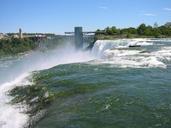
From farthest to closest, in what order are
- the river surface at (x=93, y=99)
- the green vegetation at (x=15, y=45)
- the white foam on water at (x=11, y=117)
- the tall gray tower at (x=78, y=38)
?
the green vegetation at (x=15, y=45), the tall gray tower at (x=78, y=38), the white foam on water at (x=11, y=117), the river surface at (x=93, y=99)

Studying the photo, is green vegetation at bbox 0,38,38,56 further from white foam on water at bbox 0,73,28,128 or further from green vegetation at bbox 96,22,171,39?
white foam on water at bbox 0,73,28,128

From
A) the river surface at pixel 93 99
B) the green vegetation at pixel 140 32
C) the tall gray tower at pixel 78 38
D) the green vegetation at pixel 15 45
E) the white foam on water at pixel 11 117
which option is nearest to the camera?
the river surface at pixel 93 99

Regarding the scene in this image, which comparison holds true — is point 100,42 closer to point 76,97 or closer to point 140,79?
point 140,79

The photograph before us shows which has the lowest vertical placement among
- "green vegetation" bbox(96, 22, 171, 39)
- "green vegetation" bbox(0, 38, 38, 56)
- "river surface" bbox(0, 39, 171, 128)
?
"green vegetation" bbox(0, 38, 38, 56)

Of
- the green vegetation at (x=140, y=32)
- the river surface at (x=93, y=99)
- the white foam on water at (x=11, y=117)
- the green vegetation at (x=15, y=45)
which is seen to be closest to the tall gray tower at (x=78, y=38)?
the green vegetation at (x=140, y=32)

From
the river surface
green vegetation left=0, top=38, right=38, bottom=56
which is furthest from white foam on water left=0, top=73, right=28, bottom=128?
green vegetation left=0, top=38, right=38, bottom=56

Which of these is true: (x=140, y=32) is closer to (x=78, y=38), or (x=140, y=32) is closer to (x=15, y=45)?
(x=78, y=38)

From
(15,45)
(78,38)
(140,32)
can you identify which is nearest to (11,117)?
(78,38)

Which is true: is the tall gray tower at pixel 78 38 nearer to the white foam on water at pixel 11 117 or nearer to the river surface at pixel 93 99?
the river surface at pixel 93 99

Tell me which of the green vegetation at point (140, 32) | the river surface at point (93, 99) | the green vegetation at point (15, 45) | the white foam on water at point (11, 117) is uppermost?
the green vegetation at point (140, 32)

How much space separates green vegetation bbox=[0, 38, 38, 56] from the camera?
132m

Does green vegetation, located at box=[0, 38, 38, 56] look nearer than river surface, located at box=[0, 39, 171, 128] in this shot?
No

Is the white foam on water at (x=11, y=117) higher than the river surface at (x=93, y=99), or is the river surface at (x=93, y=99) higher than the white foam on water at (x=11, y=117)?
the river surface at (x=93, y=99)

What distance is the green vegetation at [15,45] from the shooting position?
13216 cm
